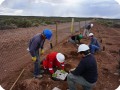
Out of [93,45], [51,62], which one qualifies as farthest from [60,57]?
[93,45]

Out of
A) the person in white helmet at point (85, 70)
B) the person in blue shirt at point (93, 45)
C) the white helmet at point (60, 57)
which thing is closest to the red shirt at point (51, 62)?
the white helmet at point (60, 57)

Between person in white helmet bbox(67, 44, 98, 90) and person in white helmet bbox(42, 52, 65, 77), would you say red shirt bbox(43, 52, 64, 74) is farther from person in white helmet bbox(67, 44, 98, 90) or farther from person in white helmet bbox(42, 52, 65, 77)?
person in white helmet bbox(67, 44, 98, 90)

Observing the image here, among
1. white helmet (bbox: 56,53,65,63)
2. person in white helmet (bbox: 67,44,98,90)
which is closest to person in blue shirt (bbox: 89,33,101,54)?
white helmet (bbox: 56,53,65,63)

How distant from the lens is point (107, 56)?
34.0 feet

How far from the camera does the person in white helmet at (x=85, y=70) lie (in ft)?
16.3

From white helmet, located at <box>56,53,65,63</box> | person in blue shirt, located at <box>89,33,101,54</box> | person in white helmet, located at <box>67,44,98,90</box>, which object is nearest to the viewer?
person in white helmet, located at <box>67,44,98,90</box>

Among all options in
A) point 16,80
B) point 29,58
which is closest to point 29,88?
point 16,80

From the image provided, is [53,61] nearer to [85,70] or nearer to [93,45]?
[85,70]

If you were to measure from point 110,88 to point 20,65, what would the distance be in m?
3.30

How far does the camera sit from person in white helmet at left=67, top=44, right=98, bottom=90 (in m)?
4.96

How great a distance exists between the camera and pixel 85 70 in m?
5.05

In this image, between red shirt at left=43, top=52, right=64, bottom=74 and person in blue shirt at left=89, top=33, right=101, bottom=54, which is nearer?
red shirt at left=43, top=52, right=64, bottom=74

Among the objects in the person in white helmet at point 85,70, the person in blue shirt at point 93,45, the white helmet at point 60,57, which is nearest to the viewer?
the person in white helmet at point 85,70

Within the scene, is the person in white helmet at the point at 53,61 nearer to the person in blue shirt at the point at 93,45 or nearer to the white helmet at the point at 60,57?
the white helmet at the point at 60,57
